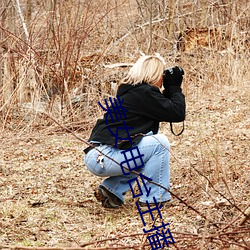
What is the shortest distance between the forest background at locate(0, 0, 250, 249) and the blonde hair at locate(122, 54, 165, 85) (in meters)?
0.66

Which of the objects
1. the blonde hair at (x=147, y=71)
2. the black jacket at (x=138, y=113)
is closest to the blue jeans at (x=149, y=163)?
the black jacket at (x=138, y=113)

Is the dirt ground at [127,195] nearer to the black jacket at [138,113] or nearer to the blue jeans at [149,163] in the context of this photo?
the blue jeans at [149,163]

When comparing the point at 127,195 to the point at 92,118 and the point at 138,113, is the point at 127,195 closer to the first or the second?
the point at 138,113

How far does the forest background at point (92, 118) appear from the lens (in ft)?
12.9

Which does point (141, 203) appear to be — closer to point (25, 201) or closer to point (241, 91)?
point (25, 201)

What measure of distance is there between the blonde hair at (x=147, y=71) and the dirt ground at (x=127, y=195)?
0.59m

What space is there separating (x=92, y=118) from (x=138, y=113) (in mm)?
3417

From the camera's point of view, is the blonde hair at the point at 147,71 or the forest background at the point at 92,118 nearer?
the forest background at the point at 92,118

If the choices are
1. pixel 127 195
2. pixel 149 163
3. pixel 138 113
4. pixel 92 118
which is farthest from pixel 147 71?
pixel 92 118

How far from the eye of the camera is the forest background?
3.92 meters

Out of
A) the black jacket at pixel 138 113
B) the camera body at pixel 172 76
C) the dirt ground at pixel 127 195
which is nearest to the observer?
the dirt ground at pixel 127 195

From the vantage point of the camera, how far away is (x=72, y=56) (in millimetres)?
7688

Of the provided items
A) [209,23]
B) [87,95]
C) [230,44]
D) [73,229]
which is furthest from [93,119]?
[209,23]

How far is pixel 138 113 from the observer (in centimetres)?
416
